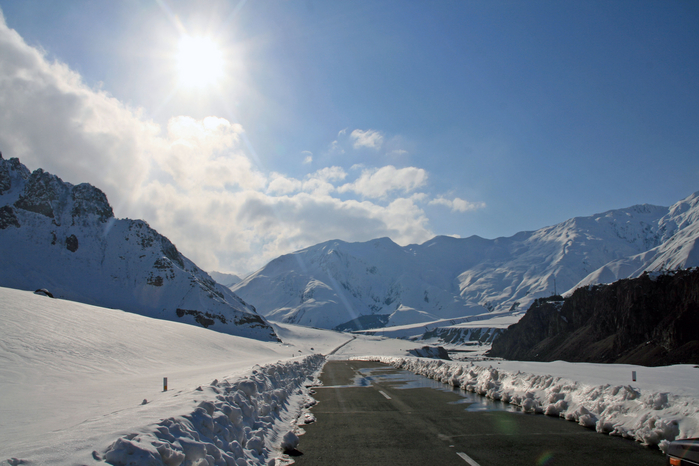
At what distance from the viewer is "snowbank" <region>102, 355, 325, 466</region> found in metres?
4.50

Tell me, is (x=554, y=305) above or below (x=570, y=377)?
above

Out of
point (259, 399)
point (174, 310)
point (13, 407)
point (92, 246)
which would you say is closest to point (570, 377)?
point (259, 399)

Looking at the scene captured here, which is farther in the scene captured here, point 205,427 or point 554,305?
point 554,305

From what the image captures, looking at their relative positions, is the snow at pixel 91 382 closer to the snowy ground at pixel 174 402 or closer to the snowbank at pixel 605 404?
the snowy ground at pixel 174 402

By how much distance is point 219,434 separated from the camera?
6.54 metres

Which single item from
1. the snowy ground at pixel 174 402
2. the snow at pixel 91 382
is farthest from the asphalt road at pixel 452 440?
the snow at pixel 91 382

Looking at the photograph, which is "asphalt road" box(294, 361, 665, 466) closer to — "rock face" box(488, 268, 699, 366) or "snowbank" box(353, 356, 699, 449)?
"snowbank" box(353, 356, 699, 449)

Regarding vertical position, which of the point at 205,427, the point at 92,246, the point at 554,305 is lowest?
the point at 205,427

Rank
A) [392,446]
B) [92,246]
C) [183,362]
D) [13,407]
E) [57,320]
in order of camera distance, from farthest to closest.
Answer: [92,246], [183,362], [57,320], [13,407], [392,446]

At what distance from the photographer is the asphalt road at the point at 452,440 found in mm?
6941

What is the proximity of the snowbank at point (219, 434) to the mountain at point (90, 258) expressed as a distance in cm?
9764

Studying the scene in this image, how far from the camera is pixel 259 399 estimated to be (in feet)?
33.9

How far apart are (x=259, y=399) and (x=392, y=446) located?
3993mm

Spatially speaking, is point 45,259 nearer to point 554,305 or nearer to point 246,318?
point 246,318
